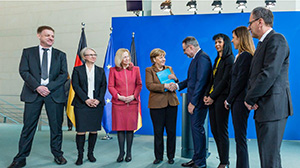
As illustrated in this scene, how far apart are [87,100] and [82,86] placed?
208 mm

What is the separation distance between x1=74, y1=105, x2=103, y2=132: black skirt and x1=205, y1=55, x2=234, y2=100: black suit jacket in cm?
147

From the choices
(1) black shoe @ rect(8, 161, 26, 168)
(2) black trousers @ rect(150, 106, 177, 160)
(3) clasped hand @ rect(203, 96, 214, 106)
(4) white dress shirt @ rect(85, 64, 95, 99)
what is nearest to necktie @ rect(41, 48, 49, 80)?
(4) white dress shirt @ rect(85, 64, 95, 99)

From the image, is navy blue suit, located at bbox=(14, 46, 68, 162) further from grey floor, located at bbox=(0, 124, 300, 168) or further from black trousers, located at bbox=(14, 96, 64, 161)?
grey floor, located at bbox=(0, 124, 300, 168)

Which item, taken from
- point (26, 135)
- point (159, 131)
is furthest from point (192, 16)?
point (26, 135)

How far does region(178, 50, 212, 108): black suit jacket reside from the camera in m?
2.88

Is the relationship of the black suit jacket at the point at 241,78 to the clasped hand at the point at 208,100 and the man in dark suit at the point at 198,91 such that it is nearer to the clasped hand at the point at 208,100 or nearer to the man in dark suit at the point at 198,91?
the clasped hand at the point at 208,100

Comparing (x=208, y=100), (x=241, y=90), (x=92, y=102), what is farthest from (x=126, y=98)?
(x=241, y=90)

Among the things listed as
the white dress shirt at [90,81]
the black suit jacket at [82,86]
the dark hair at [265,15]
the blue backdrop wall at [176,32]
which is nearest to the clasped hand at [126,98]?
the black suit jacket at [82,86]

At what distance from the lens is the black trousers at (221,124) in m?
2.68

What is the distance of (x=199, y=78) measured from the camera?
288cm

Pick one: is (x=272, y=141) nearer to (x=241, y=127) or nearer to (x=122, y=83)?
(x=241, y=127)

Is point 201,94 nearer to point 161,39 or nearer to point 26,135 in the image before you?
point 26,135

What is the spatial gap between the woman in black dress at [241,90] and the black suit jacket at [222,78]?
0.16 m

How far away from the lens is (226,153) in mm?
2805
